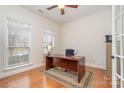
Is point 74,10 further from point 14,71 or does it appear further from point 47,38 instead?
point 14,71

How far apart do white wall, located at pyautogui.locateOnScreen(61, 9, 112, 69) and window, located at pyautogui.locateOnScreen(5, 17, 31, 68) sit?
2.38 metres

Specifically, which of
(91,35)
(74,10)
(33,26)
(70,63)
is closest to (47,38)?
(33,26)

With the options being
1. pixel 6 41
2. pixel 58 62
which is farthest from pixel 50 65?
pixel 6 41

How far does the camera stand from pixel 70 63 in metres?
3.19

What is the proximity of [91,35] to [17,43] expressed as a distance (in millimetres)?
3297

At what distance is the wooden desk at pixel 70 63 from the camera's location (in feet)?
9.29

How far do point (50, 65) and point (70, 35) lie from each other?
2238mm

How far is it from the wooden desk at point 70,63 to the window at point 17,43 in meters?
1.06

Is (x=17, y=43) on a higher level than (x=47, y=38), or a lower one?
lower

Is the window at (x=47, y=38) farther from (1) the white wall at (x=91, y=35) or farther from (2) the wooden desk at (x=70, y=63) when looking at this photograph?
(2) the wooden desk at (x=70, y=63)

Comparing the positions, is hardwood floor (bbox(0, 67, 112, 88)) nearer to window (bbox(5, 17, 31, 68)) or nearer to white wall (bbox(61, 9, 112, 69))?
window (bbox(5, 17, 31, 68))

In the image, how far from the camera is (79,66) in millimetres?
2836
